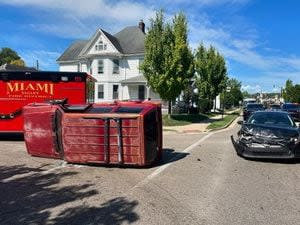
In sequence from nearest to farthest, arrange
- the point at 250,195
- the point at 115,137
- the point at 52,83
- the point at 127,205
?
1. the point at 127,205
2. the point at 250,195
3. the point at 115,137
4. the point at 52,83

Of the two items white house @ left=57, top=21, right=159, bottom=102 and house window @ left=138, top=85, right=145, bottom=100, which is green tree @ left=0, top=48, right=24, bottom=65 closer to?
white house @ left=57, top=21, right=159, bottom=102

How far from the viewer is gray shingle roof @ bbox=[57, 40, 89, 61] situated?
53.3 metres

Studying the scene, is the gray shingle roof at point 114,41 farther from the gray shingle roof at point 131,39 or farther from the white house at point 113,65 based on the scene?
the gray shingle roof at point 131,39

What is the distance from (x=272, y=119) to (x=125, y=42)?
1444 inches

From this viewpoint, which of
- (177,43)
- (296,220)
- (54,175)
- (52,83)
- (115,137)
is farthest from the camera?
(177,43)

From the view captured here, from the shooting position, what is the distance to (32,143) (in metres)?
11.7

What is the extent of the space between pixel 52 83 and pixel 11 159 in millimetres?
5765

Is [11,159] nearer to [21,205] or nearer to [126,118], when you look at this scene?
[126,118]

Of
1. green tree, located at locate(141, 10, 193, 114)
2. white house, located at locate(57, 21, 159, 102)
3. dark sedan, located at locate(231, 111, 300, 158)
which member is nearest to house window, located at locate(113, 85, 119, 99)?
white house, located at locate(57, 21, 159, 102)

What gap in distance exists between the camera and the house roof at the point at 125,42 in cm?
4622

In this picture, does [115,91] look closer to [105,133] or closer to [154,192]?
[105,133]

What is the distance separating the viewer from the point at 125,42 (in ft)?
158

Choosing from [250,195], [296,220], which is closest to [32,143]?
[250,195]

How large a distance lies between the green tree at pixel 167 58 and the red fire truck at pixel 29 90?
1179cm
